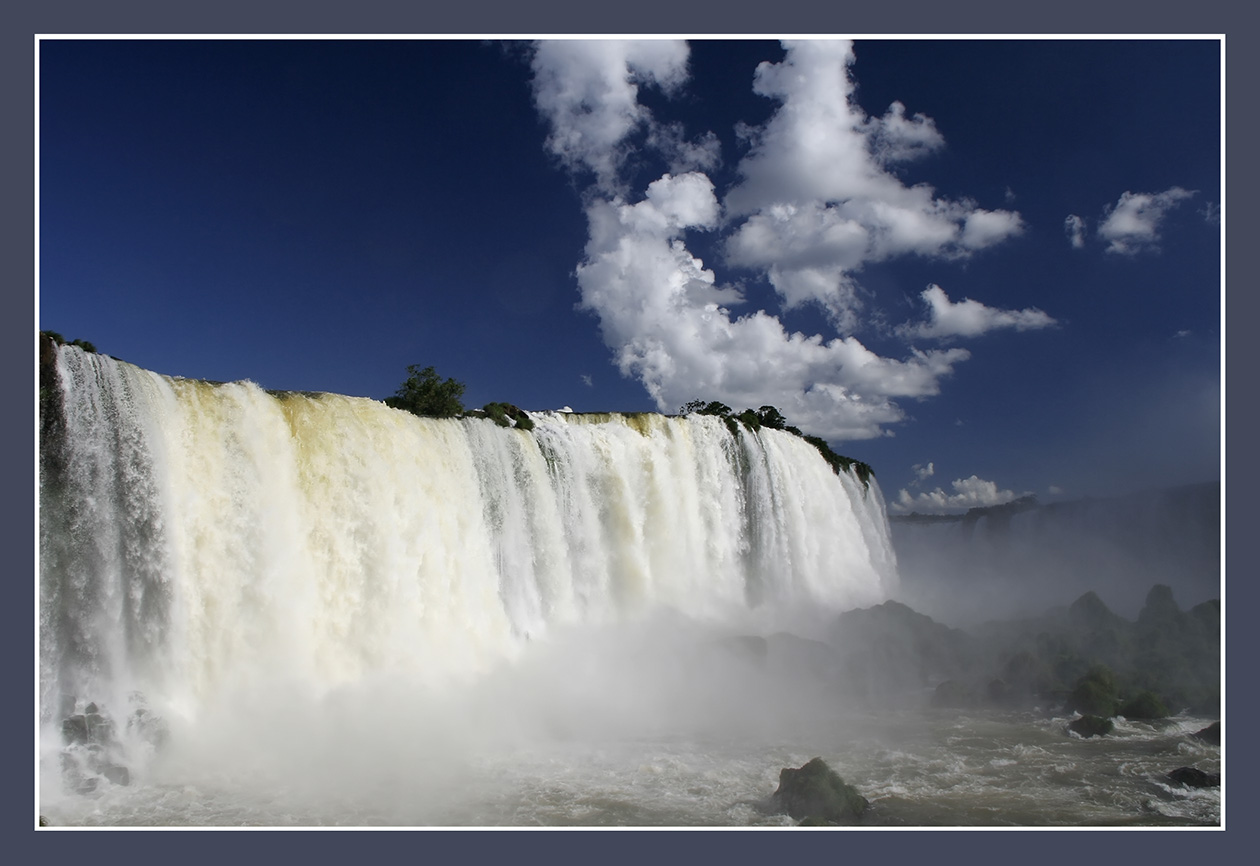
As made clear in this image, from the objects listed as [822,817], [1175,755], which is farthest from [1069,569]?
[822,817]

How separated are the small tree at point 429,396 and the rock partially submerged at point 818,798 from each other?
803 centimetres

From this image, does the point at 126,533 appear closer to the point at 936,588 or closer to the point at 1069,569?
the point at 936,588

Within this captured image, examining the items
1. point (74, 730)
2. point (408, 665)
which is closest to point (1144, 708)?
point (408, 665)

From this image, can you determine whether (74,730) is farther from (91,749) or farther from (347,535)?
(347,535)

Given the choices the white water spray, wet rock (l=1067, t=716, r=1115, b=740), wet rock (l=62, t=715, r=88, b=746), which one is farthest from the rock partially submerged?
wet rock (l=62, t=715, r=88, b=746)

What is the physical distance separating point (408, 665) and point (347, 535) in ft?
6.63

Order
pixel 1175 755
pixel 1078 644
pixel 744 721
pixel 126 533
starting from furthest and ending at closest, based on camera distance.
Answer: pixel 1078 644
pixel 744 721
pixel 1175 755
pixel 126 533

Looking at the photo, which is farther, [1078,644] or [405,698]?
[1078,644]

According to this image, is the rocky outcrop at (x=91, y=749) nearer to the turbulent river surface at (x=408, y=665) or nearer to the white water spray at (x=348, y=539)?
the turbulent river surface at (x=408, y=665)

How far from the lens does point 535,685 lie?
442 inches

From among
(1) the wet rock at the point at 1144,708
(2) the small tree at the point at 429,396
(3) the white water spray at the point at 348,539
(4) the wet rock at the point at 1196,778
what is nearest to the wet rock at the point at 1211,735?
(1) the wet rock at the point at 1144,708

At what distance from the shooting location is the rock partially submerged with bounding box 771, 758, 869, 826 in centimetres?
691

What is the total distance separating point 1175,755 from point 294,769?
10.4 meters

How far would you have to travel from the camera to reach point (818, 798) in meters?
6.95
